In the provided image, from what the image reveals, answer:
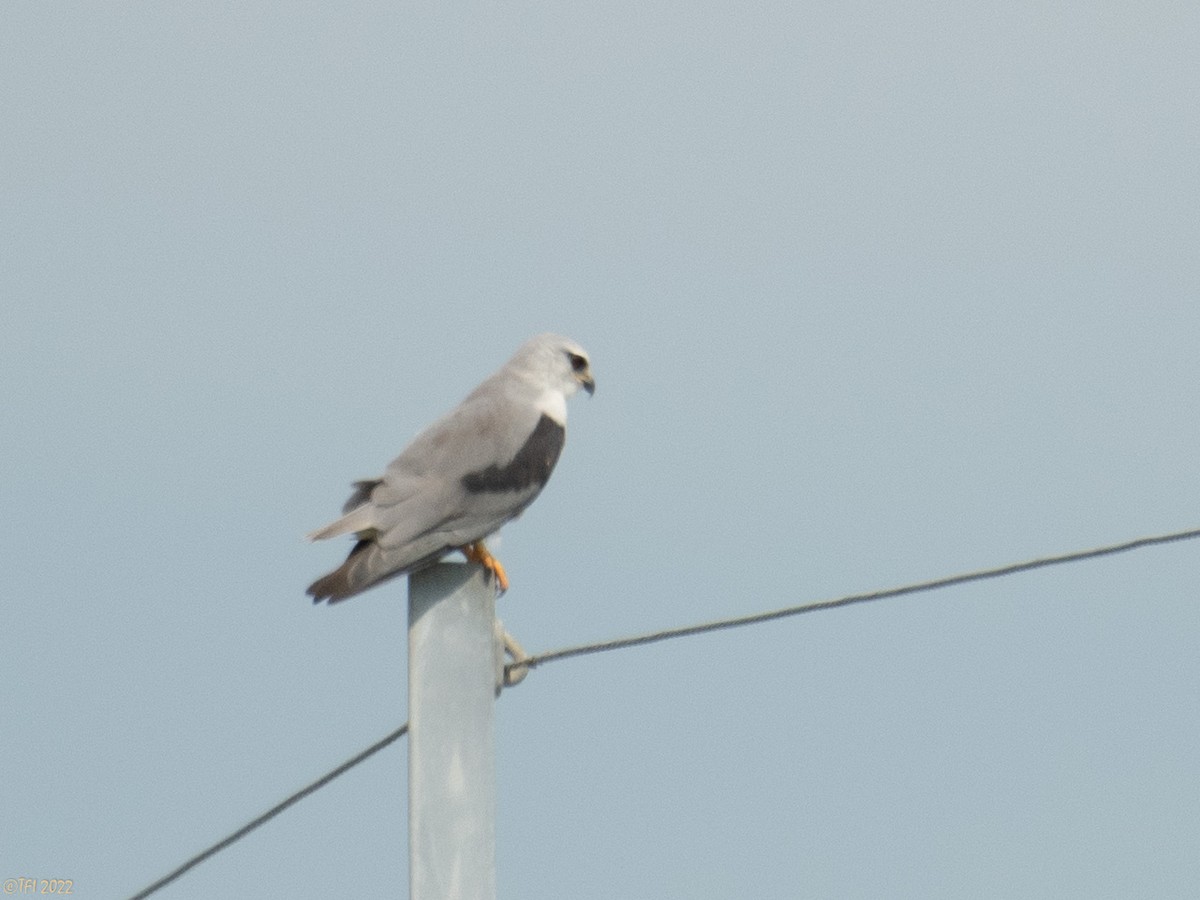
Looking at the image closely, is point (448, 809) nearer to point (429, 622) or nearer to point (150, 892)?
point (429, 622)

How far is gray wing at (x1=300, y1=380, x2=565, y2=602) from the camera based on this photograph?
621 centimetres

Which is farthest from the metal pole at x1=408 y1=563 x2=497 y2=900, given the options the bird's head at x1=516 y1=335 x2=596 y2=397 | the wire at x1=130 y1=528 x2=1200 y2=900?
the bird's head at x1=516 y1=335 x2=596 y2=397

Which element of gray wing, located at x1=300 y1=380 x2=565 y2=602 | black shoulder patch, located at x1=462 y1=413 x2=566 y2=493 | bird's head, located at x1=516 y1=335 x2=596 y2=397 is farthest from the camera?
bird's head, located at x1=516 y1=335 x2=596 y2=397

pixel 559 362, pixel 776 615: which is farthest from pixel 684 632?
pixel 559 362

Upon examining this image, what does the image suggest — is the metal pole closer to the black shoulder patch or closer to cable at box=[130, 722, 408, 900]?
cable at box=[130, 722, 408, 900]

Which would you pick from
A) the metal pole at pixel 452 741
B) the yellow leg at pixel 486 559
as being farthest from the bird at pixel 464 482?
the metal pole at pixel 452 741

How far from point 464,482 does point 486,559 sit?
338 mm

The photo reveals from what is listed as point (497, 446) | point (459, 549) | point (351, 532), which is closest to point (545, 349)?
point (497, 446)

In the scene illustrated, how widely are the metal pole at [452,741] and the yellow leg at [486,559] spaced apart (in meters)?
2.13

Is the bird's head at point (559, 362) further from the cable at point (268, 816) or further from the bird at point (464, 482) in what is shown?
the cable at point (268, 816)

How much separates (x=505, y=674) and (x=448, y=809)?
0.56 meters

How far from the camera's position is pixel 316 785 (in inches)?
191

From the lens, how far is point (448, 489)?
276 inches

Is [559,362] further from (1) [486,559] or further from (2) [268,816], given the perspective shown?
(2) [268,816]
